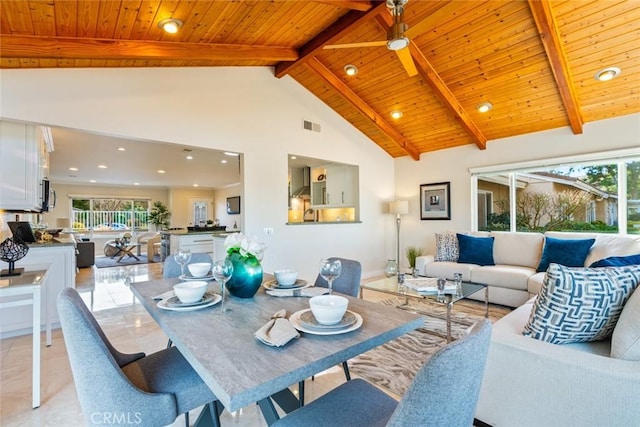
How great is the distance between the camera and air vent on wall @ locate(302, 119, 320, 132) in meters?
4.84

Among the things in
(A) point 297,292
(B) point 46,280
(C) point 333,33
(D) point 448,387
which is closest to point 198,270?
(A) point 297,292

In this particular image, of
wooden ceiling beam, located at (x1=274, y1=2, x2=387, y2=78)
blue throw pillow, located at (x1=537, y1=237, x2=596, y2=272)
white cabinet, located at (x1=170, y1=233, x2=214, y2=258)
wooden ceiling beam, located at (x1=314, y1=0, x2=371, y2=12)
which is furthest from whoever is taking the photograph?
white cabinet, located at (x1=170, y1=233, x2=214, y2=258)

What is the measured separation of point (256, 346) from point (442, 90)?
414cm

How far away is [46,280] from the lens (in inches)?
119

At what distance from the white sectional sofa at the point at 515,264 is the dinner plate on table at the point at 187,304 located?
347cm

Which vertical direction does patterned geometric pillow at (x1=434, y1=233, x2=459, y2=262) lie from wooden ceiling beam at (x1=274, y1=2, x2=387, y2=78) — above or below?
below

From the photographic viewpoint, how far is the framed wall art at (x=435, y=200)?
5.46m

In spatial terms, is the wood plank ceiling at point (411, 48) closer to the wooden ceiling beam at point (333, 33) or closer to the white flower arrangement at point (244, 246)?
the wooden ceiling beam at point (333, 33)

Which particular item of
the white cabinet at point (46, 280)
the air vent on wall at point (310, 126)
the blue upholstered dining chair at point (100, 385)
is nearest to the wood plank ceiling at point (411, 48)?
the air vent on wall at point (310, 126)

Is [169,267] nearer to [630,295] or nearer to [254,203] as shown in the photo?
[254,203]

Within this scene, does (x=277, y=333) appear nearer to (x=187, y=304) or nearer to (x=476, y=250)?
(x=187, y=304)

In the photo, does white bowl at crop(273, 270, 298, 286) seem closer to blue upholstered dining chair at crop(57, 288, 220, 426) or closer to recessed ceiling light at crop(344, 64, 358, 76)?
blue upholstered dining chair at crop(57, 288, 220, 426)

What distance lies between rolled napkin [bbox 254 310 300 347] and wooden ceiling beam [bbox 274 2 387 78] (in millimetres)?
3055

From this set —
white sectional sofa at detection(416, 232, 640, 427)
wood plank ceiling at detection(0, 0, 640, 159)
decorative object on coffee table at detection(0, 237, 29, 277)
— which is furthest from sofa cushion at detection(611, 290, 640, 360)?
decorative object on coffee table at detection(0, 237, 29, 277)
